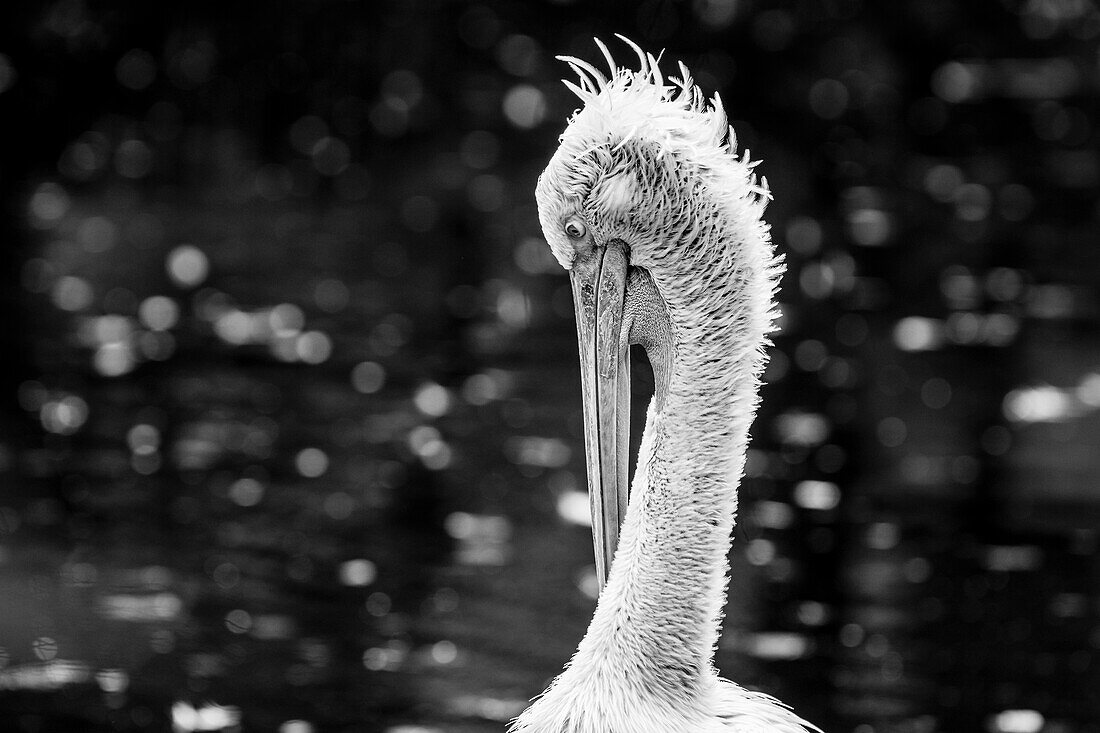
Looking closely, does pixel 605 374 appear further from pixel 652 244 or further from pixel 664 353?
pixel 652 244

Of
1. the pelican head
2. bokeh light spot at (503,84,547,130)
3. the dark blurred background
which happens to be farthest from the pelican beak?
bokeh light spot at (503,84,547,130)

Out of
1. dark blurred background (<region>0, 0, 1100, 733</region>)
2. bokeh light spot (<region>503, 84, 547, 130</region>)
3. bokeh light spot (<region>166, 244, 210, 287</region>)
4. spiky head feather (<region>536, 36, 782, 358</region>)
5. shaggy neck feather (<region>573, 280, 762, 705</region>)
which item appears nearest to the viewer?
spiky head feather (<region>536, 36, 782, 358</region>)

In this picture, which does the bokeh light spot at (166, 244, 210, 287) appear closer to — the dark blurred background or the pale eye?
the dark blurred background

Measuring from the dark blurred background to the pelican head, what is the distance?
103 inches

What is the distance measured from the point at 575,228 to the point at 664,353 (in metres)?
0.43

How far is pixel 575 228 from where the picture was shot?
4531mm

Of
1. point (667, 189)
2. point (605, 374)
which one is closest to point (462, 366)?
point (605, 374)

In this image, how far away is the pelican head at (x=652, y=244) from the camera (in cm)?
441

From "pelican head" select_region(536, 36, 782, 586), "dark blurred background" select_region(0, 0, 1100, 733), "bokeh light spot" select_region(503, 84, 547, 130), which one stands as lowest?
"pelican head" select_region(536, 36, 782, 586)

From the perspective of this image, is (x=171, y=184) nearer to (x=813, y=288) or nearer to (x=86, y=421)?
(x=86, y=421)

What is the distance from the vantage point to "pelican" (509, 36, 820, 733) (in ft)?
14.5

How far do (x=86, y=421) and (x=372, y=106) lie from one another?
7046mm

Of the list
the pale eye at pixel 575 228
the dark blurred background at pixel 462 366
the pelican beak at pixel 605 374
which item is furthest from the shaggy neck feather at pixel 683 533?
the dark blurred background at pixel 462 366

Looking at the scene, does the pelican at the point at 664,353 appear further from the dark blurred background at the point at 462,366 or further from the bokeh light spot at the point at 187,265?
the bokeh light spot at the point at 187,265
